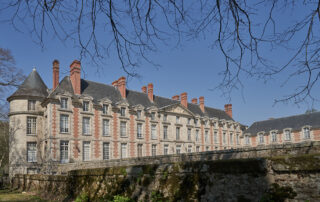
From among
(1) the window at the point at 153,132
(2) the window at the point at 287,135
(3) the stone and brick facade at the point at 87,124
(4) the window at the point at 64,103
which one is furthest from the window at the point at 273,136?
(4) the window at the point at 64,103

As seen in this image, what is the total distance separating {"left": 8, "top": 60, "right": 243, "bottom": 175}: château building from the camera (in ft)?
65.7

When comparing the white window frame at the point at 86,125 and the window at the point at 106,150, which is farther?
the window at the point at 106,150

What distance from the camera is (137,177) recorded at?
4.73m

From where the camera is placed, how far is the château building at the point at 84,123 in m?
20.0

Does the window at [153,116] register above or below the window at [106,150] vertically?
above

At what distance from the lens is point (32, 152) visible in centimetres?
2064

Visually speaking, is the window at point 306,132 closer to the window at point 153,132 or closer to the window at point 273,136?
the window at point 273,136

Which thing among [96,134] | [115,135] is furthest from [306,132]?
[96,134]

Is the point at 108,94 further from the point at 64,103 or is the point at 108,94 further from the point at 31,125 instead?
the point at 31,125

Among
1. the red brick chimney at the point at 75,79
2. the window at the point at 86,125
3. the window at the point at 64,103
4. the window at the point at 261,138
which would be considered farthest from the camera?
the window at the point at 261,138

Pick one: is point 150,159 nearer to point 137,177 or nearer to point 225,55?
point 137,177

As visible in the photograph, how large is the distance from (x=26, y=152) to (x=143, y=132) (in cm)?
1021

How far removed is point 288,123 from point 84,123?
24.7 metres

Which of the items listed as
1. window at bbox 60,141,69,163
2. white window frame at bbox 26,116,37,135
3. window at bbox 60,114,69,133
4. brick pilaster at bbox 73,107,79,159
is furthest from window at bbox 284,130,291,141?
white window frame at bbox 26,116,37,135
